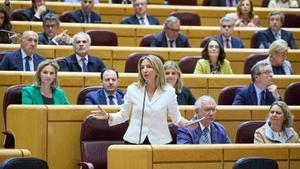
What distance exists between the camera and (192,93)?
24.7ft

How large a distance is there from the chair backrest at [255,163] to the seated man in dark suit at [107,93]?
1643 mm

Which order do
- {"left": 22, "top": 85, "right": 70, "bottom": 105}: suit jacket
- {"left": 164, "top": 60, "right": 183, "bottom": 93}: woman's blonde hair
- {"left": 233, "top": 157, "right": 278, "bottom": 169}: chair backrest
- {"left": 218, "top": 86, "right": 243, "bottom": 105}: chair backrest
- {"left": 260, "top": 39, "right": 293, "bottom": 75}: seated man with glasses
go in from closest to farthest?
1. {"left": 233, "top": 157, "right": 278, "bottom": 169}: chair backrest
2. {"left": 22, "top": 85, "right": 70, "bottom": 105}: suit jacket
3. {"left": 164, "top": 60, "right": 183, "bottom": 93}: woman's blonde hair
4. {"left": 218, "top": 86, "right": 243, "bottom": 105}: chair backrest
5. {"left": 260, "top": 39, "right": 293, "bottom": 75}: seated man with glasses

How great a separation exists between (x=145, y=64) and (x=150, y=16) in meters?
3.97

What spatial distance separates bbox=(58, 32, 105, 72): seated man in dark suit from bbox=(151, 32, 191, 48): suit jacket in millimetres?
1089

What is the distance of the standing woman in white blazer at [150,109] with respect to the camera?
5805mm

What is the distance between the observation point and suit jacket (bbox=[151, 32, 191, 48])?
342 inches

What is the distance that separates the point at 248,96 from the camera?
7156mm

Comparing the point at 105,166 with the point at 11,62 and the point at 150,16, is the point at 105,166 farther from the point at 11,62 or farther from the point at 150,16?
the point at 150,16

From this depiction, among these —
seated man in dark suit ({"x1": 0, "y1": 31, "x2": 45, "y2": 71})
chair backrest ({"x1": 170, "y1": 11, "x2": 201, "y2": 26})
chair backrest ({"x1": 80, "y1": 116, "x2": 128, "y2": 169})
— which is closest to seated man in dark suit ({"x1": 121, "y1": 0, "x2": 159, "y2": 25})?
chair backrest ({"x1": 170, "y1": 11, "x2": 201, "y2": 26})

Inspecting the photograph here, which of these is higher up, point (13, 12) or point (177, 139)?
point (13, 12)

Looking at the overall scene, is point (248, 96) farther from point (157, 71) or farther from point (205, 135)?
point (157, 71)

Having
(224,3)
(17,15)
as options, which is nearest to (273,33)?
(224,3)

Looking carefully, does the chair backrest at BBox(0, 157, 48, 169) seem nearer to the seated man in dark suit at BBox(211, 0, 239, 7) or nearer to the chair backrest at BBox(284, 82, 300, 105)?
the chair backrest at BBox(284, 82, 300, 105)

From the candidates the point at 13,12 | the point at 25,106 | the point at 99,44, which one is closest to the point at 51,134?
the point at 25,106
